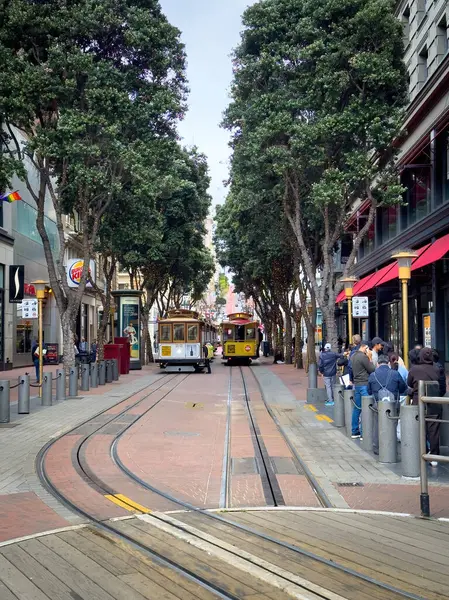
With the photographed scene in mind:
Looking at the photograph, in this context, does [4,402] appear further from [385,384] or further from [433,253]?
[433,253]

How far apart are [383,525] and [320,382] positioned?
19.7 m

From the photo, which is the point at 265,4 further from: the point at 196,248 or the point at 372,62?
the point at 196,248

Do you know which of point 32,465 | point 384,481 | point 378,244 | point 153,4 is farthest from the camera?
point 378,244

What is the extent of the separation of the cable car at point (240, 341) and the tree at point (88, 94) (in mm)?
20408

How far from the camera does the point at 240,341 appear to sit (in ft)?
142

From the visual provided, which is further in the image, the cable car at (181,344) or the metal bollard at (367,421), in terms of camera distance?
the cable car at (181,344)

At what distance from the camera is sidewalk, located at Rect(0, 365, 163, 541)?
6.76 metres

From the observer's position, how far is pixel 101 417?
15.5 metres

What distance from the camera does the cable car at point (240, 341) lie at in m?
42.9

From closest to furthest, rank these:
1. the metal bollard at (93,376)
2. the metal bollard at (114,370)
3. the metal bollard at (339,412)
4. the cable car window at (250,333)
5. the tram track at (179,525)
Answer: the tram track at (179,525), the metal bollard at (339,412), the metal bollard at (93,376), the metal bollard at (114,370), the cable car window at (250,333)

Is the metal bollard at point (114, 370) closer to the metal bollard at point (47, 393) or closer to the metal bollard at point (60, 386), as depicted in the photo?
the metal bollard at point (60, 386)

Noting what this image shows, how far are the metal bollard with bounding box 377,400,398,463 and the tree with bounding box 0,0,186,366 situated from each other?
13.6 metres

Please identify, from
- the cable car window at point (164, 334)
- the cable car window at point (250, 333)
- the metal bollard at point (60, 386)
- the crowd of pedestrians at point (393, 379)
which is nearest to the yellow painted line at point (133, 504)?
the crowd of pedestrians at point (393, 379)

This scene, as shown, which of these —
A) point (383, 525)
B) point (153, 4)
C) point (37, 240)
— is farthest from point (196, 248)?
point (383, 525)
